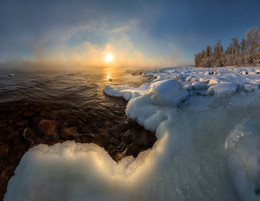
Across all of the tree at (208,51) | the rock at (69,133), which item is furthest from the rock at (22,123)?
the tree at (208,51)

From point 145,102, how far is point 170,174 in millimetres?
2493

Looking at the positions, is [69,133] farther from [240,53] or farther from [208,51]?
[208,51]

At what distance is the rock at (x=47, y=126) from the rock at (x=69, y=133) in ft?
0.77

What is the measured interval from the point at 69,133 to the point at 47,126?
779 mm

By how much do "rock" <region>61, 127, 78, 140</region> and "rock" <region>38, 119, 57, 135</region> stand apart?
236mm

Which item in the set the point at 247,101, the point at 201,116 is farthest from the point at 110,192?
the point at 247,101

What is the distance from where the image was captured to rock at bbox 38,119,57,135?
2.81 meters

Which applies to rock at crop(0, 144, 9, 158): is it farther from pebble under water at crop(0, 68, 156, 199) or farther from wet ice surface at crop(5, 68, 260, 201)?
wet ice surface at crop(5, 68, 260, 201)

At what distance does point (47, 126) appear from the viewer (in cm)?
301

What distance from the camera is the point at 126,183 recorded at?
1654 millimetres

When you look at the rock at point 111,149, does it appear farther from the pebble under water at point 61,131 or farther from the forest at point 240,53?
the forest at point 240,53

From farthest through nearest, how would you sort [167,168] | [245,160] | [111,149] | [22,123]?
[22,123], [111,149], [167,168], [245,160]

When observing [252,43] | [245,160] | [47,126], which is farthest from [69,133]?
[252,43]

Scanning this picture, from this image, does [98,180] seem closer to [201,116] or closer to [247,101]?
[201,116]
